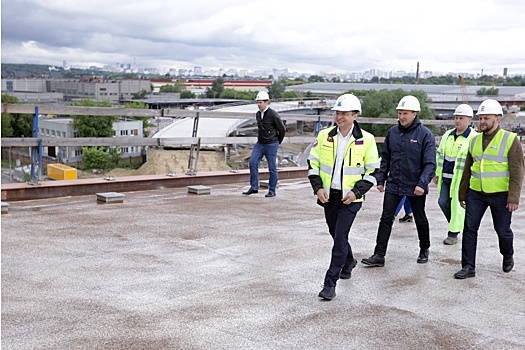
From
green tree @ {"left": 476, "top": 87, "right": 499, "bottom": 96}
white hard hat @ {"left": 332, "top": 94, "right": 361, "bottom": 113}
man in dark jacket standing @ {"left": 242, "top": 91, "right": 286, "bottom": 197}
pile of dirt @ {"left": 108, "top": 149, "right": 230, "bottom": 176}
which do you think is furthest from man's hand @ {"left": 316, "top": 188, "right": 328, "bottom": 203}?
green tree @ {"left": 476, "top": 87, "right": 499, "bottom": 96}

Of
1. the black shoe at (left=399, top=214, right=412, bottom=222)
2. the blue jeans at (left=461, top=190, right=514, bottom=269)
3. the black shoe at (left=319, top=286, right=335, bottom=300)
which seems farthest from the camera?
the black shoe at (left=399, top=214, right=412, bottom=222)

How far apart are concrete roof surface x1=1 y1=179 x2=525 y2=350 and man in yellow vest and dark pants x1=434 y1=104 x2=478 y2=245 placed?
38cm

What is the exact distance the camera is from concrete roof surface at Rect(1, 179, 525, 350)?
504cm

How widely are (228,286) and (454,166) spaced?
381cm

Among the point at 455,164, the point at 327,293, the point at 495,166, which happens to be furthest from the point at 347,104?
the point at 455,164

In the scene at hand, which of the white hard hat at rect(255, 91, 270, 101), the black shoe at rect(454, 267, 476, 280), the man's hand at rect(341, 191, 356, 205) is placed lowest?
the black shoe at rect(454, 267, 476, 280)

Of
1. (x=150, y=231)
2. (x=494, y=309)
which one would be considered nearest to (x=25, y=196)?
(x=150, y=231)

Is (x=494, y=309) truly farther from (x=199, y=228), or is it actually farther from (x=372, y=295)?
(x=199, y=228)

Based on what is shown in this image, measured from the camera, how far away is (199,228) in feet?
29.5

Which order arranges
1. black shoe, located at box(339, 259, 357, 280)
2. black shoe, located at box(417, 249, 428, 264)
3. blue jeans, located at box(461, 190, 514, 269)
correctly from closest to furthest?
1. black shoe, located at box(339, 259, 357, 280)
2. blue jeans, located at box(461, 190, 514, 269)
3. black shoe, located at box(417, 249, 428, 264)

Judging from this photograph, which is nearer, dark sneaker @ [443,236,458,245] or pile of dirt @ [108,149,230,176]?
dark sneaker @ [443,236,458,245]

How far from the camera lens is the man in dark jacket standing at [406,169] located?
23.9ft

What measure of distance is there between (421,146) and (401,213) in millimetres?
3750

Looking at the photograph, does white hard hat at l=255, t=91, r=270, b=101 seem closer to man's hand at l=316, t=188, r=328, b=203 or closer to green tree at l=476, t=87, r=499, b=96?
man's hand at l=316, t=188, r=328, b=203
